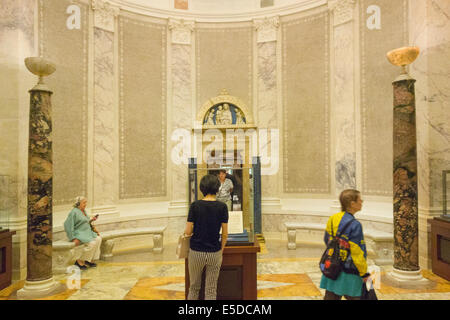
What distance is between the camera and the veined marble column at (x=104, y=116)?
7.23 m

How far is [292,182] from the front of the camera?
8.24 m

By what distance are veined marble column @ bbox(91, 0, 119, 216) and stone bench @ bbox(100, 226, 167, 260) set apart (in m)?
0.76

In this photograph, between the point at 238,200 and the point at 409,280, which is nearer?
the point at 409,280

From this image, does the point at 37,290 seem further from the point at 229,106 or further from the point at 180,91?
the point at 229,106

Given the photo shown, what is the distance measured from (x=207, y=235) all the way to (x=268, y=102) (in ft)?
20.2

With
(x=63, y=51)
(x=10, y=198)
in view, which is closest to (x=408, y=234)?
(x=10, y=198)

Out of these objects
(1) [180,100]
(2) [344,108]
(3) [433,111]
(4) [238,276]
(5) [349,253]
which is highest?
(1) [180,100]

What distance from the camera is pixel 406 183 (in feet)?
15.1

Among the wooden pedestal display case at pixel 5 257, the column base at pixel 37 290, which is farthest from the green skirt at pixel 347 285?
the wooden pedestal display case at pixel 5 257

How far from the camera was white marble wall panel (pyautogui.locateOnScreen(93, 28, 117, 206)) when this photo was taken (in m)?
7.23

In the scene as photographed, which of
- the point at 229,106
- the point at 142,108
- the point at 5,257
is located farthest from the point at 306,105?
the point at 5,257

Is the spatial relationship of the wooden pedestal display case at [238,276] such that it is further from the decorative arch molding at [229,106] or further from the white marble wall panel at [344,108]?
the decorative arch molding at [229,106]

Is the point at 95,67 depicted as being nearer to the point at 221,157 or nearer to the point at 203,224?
the point at 221,157

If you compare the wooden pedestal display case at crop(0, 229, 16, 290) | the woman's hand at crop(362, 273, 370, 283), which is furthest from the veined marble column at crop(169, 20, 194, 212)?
the woman's hand at crop(362, 273, 370, 283)
